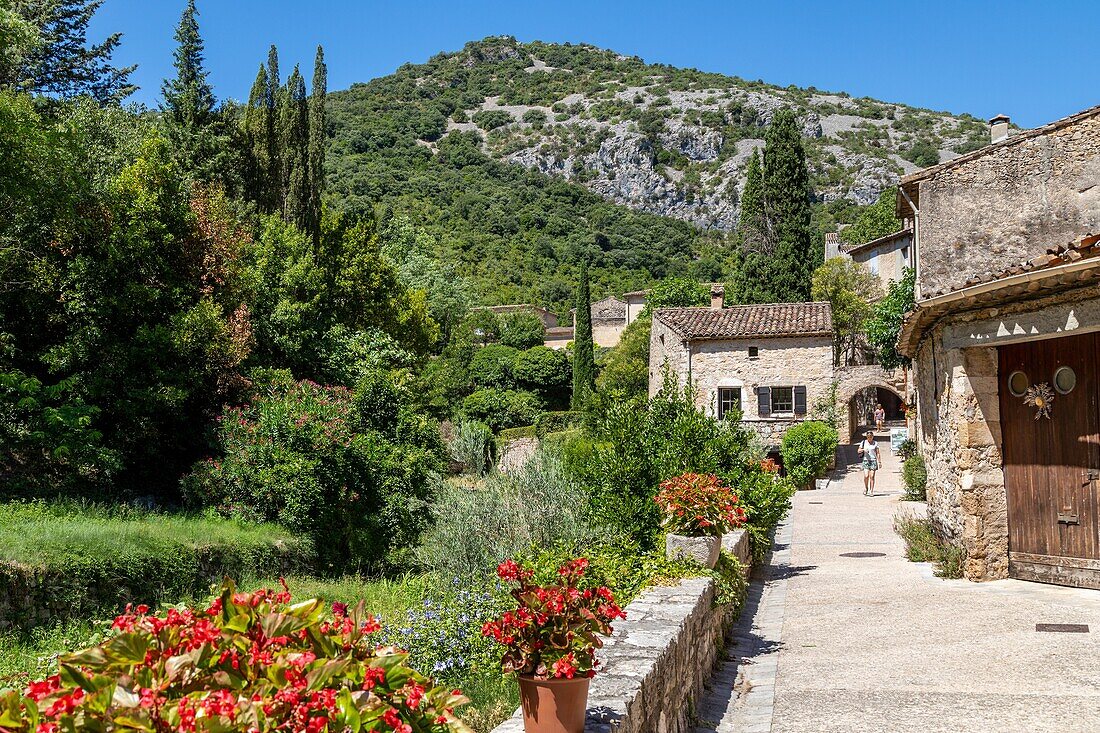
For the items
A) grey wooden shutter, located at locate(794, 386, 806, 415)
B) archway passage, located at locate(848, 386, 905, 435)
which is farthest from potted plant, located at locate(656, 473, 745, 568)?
archway passage, located at locate(848, 386, 905, 435)

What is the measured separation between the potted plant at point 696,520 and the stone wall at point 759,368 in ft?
70.9

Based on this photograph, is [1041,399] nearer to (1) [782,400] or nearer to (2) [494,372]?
(1) [782,400]

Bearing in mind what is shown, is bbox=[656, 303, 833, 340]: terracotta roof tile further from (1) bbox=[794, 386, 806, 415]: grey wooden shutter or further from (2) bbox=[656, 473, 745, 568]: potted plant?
(2) bbox=[656, 473, 745, 568]: potted plant

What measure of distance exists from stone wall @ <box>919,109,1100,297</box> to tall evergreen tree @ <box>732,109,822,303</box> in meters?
26.6

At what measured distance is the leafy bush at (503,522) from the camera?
10.1 metres

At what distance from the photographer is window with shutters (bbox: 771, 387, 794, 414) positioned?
30550 mm

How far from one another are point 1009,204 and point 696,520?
7.69m

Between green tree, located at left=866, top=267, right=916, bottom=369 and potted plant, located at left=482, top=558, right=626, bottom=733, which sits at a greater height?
green tree, located at left=866, top=267, right=916, bottom=369

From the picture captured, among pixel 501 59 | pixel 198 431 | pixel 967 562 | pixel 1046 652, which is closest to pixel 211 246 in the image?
pixel 198 431

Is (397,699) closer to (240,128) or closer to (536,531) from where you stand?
(536,531)

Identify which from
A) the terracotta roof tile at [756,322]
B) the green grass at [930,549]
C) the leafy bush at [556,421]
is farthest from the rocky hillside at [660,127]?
the green grass at [930,549]

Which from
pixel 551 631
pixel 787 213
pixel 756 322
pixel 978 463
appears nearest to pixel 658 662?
pixel 551 631

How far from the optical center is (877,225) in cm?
5466

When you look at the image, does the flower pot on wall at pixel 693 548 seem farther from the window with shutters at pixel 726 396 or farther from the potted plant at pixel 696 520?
the window with shutters at pixel 726 396
